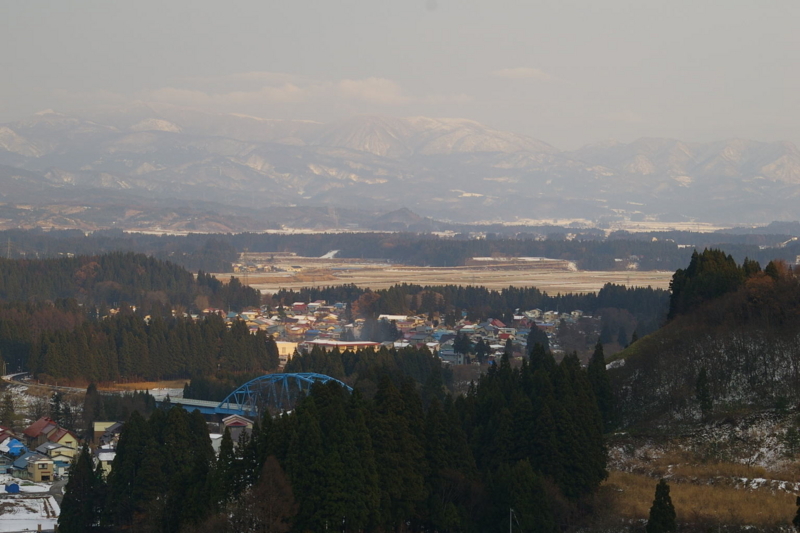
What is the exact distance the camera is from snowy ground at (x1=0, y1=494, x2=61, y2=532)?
108 ft

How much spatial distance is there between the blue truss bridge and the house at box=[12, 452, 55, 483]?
7.99 metres

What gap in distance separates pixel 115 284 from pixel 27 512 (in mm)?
63964

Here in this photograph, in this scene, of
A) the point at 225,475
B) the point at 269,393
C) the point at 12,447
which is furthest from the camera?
the point at 269,393

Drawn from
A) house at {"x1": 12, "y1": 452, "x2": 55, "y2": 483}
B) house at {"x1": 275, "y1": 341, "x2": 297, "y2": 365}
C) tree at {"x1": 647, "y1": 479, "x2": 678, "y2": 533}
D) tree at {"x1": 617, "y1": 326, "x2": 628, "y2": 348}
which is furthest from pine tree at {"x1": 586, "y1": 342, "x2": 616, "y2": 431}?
house at {"x1": 275, "y1": 341, "x2": 297, "y2": 365}

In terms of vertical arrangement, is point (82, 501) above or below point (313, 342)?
below

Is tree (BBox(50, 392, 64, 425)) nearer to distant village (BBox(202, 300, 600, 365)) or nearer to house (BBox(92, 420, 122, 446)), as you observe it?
house (BBox(92, 420, 122, 446))

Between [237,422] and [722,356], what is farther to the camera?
[237,422]

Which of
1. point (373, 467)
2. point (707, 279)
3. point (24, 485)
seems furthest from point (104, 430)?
point (707, 279)

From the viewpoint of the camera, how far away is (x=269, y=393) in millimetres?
50906

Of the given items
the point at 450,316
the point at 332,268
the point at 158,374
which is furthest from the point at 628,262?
the point at 158,374

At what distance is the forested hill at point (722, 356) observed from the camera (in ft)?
106

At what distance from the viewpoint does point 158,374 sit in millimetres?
61062

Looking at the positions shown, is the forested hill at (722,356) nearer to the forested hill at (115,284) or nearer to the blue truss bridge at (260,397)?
the blue truss bridge at (260,397)

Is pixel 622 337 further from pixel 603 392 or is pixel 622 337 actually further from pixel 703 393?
pixel 703 393
